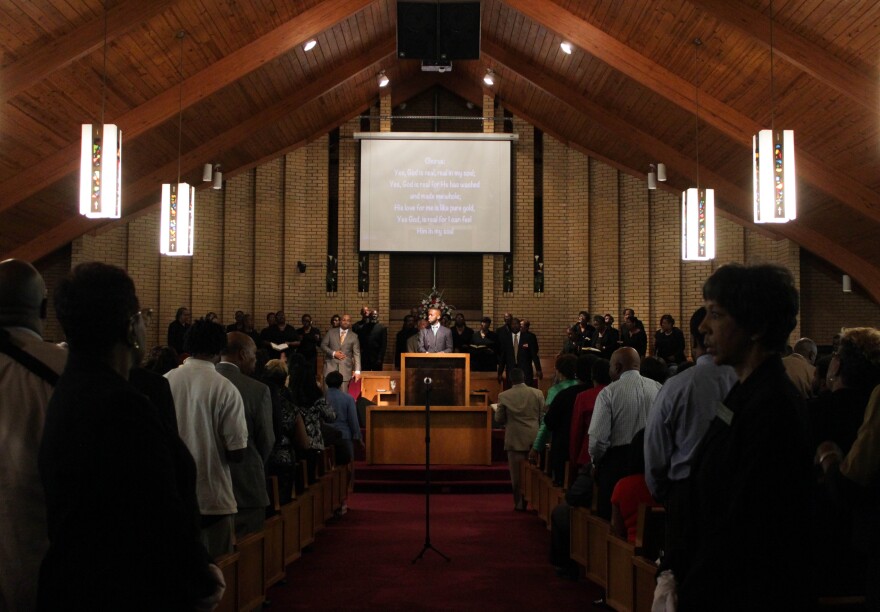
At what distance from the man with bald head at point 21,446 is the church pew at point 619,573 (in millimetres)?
3030

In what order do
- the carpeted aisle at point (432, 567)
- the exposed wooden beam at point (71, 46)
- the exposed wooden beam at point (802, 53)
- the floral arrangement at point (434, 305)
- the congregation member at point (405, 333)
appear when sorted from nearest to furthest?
the carpeted aisle at point (432, 567) → the exposed wooden beam at point (802, 53) → the exposed wooden beam at point (71, 46) → the floral arrangement at point (434, 305) → the congregation member at point (405, 333)

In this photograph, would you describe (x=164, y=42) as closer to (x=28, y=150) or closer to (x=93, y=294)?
(x=28, y=150)

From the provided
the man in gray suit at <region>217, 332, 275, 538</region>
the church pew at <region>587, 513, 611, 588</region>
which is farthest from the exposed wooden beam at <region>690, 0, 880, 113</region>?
the man in gray suit at <region>217, 332, 275, 538</region>

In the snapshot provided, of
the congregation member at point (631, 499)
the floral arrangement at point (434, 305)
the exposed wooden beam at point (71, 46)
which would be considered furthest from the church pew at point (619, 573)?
the floral arrangement at point (434, 305)

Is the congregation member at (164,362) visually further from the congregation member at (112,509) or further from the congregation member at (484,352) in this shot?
the congregation member at (484,352)

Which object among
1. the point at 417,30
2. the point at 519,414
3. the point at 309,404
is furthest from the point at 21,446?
the point at 417,30

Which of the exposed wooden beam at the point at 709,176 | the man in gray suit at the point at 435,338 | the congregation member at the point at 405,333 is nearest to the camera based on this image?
the man in gray suit at the point at 435,338

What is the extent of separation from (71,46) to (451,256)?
355 inches

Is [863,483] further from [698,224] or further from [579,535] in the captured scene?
[698,224]

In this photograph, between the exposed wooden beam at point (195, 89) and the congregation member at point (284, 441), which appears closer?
the congregation member at point (284, 441)

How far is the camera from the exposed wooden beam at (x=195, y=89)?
1062 centimetres

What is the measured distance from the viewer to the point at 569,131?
16031 millimetres

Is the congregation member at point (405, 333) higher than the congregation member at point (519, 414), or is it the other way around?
the congregation member at point (405, 333)

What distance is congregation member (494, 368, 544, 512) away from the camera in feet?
28.6
